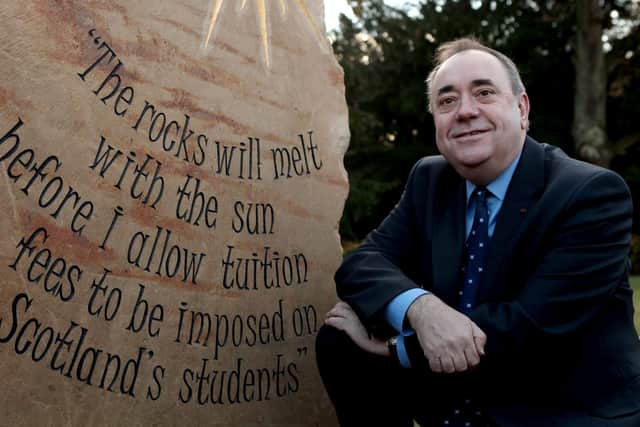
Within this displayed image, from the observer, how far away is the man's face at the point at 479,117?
100 inches

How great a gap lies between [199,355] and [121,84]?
0.93 meters

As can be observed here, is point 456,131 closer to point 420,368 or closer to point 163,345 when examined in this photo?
point 420,368

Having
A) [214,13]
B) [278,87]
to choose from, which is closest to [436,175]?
[278,87]

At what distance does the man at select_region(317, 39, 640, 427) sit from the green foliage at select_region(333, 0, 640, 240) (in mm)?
10314

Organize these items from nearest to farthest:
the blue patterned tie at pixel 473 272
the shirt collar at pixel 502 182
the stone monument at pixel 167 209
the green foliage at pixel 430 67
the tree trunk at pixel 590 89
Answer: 1. the stone monument at pixel 167 209
2. the blue patterned tie at pixel 473 272
3. the shirt collar at pixel 502 182
4. the tree trunk at pixel 590 89
5. the green foliage at pixel 430 67

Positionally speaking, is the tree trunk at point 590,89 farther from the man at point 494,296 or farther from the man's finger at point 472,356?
the man's finger at point 472,356

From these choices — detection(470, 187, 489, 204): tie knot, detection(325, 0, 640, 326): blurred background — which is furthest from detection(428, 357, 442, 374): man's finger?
detection(325, 0, 640, 326): blurred background

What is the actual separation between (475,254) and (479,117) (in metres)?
0.44

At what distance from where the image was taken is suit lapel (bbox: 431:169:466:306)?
2576mm

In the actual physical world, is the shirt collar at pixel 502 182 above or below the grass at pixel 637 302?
above

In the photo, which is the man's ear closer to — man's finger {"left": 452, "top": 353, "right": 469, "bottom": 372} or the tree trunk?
man's finger {"left": 452, "top": 353, "right": 469, "bottom": 372}

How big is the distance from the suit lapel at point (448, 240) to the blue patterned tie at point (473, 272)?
0.03 meters

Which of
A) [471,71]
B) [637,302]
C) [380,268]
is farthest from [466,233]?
[637,302]

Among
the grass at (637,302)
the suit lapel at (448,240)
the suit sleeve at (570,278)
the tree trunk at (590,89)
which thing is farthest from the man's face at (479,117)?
the tree trunk at (590,89)
